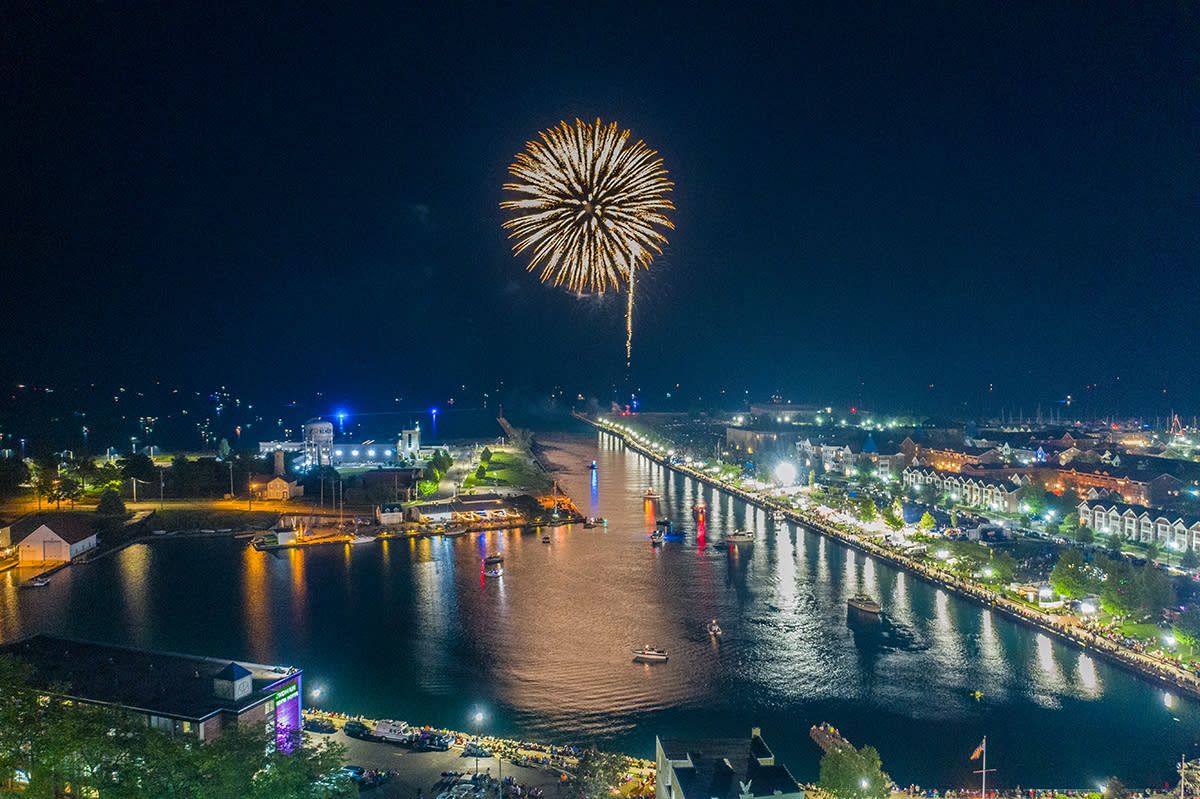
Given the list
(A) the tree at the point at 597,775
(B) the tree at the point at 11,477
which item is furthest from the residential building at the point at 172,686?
(B) the tree at the point at 11,477

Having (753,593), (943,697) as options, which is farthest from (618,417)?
(943,697)

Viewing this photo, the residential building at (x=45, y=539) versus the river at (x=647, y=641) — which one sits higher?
the residential building at (x=45, y=539)

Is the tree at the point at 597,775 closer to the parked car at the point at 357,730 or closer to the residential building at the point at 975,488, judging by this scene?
the parked car at the point at 357,730

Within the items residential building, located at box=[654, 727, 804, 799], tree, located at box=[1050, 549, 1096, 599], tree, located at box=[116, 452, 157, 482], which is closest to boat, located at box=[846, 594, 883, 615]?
tree, located at box=[1050, 549, 1096, 599]

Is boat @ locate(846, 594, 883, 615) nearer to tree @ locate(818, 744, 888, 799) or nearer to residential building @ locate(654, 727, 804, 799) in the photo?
tree @ locate(818, 744, 888, 799)

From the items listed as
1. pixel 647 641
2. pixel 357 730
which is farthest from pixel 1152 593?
pixel 357 730

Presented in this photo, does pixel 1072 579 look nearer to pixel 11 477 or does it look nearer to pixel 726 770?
pixel 726 770

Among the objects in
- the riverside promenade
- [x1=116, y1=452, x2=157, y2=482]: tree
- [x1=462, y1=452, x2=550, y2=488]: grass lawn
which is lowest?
the riverside promenade
